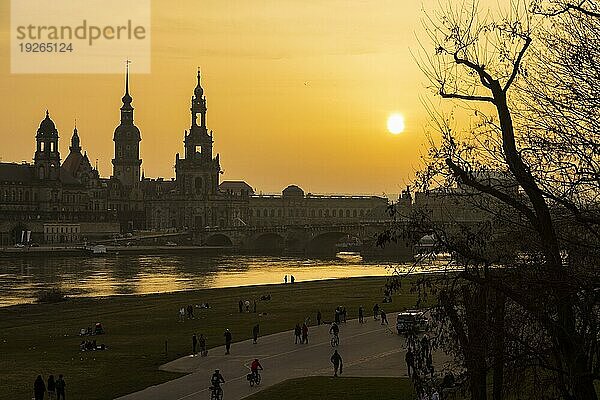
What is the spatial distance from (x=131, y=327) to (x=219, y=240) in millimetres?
125171

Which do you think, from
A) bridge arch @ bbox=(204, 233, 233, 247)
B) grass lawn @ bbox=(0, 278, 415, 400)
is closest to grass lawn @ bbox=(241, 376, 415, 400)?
grass lawn @ bbox=(0, 278, 415, 400)

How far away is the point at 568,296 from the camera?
1144cm

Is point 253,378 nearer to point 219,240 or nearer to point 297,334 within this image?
point 297,334

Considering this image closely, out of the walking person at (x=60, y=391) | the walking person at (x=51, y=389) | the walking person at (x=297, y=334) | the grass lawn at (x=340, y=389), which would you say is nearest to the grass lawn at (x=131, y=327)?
the walking person at (x=51, y=389)

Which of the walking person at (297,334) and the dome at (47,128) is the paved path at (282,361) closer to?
the walking person at (297,334)

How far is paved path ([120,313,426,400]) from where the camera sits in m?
31.2

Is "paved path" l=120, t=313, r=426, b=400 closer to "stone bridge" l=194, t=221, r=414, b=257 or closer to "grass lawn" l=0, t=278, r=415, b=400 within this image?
"grass lawn" l=0, t=278, r=415, b=400

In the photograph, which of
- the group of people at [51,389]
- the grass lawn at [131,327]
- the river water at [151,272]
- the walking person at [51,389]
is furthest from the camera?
the river water at [151,272]

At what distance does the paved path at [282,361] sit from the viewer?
31.2 m

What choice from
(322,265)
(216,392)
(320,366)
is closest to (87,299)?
(320,366)

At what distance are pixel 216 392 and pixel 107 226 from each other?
504 feet

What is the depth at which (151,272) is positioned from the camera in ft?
354

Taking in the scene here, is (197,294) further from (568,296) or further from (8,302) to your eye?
(568,296)

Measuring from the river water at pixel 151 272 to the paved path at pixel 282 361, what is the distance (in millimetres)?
34150
